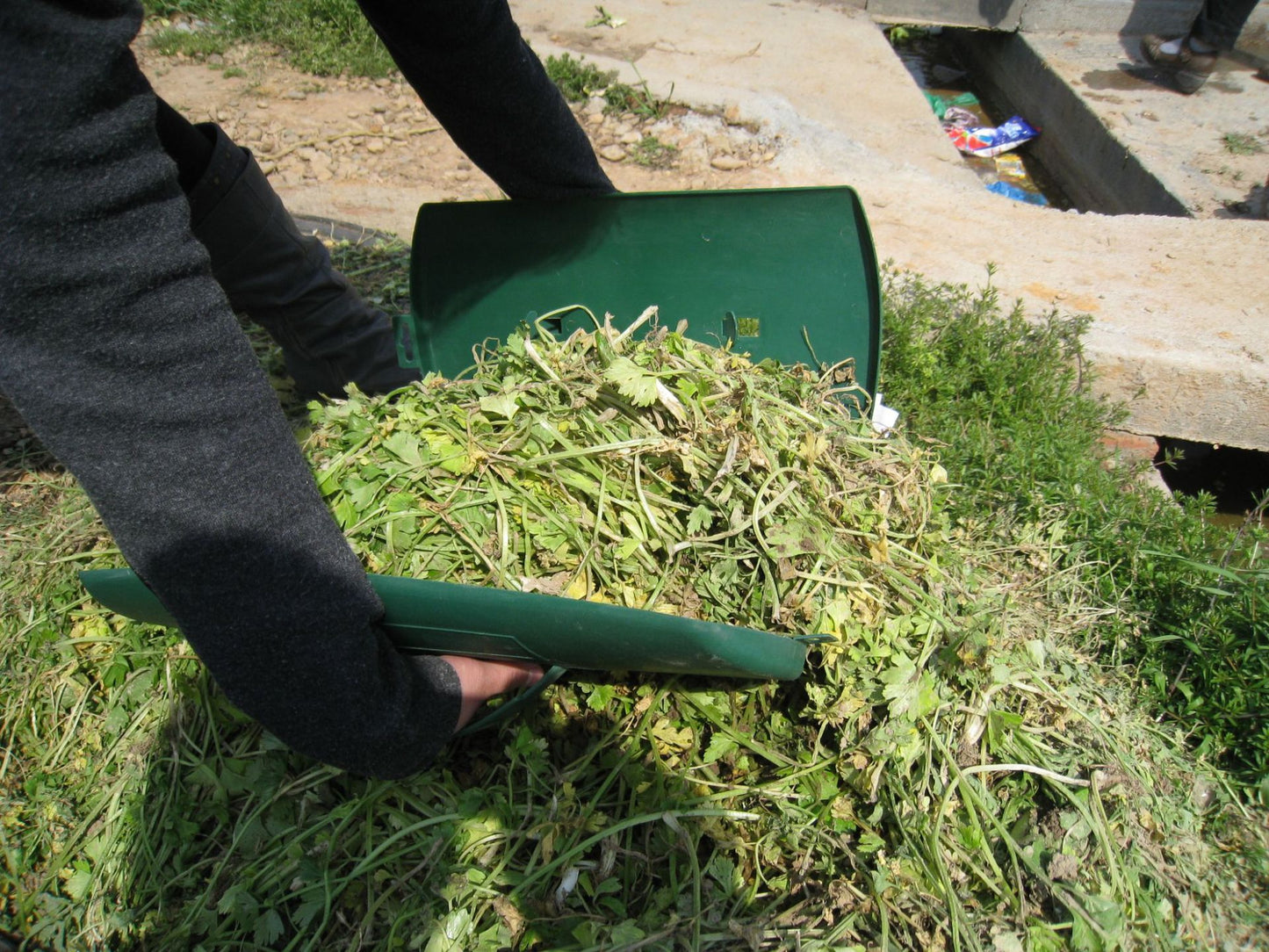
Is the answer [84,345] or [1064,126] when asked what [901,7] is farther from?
[84,345]

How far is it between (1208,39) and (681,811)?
554cm

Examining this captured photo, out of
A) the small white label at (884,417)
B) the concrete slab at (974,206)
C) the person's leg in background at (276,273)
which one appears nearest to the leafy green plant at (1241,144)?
the concrete slab at (974,206)

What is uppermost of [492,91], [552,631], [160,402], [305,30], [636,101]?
[492,91]

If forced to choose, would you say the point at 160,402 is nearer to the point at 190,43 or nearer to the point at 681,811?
the point at 681,811

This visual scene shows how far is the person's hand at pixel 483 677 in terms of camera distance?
1353mm

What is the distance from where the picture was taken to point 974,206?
3.60 metres

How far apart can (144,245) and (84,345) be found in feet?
0.46

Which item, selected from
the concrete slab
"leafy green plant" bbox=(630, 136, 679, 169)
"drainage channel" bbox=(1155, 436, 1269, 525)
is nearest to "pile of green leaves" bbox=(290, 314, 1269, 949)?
the concrete slab

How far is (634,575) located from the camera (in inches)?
63.4

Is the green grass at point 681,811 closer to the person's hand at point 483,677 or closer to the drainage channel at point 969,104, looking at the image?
the person's hand at point 483,677

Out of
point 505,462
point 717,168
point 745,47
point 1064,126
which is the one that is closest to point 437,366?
point 505,462

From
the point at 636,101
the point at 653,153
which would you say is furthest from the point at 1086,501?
the point at 636,101

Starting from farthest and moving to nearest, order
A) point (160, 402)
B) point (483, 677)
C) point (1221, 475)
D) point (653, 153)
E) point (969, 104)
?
point (969, 104) → point (653, 153) → point (1221, 475) → point (483, 677) → point (160, 402)

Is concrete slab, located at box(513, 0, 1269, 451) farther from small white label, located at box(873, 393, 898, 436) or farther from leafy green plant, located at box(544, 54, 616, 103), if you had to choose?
small white label, located at box(873, 393, 898, 436)
